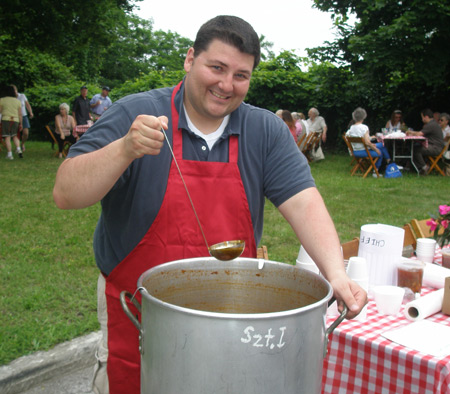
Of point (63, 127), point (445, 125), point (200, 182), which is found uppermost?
point (445, 125)

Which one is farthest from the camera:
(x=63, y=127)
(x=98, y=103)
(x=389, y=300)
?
(x=98, y=103)

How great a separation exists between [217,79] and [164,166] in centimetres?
33

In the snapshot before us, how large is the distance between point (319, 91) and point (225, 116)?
529 inches

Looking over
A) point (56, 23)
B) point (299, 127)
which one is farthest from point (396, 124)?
point (56, 23)

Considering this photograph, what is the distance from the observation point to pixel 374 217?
6.11m

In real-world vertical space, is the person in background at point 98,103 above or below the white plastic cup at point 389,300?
above

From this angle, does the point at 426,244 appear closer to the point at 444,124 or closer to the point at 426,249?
the point at 426,249

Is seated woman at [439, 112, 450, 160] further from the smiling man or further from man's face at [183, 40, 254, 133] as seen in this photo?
man's face at [183, 40, 254, 133]

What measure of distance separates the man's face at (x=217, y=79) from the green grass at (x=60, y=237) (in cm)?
200

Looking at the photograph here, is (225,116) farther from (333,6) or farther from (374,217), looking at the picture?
(333,6)

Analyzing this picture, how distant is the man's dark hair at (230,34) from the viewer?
144cm

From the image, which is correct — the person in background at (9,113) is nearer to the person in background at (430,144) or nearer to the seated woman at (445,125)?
the person in background at (430,144)

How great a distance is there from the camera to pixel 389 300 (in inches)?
68.7

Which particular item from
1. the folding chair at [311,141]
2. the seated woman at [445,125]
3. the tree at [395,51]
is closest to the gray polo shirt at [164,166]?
the seated woman at [445,125]
